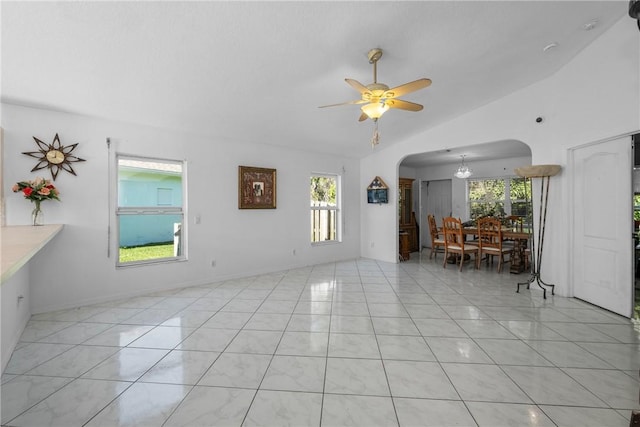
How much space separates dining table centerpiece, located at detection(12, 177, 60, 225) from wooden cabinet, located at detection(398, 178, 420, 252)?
6.47 m

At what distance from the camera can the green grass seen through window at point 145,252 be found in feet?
12.3

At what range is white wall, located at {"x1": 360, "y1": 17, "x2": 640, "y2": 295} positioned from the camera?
9.38 feet

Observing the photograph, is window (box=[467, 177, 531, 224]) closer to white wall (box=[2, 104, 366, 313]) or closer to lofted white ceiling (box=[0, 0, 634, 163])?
lofted white ceiling (box=[0, 0, 634, 163])

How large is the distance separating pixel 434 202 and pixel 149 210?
24.4 feet

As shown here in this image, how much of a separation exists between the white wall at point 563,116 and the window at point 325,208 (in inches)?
76.3

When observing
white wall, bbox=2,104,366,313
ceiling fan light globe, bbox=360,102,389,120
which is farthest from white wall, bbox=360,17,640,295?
white wall, bbox=2,104,366,313

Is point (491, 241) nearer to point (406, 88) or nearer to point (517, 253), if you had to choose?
point (517, 253)

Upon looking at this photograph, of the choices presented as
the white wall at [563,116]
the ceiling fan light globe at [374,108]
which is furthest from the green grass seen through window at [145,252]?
the white wall at [563,116]

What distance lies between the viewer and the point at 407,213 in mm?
7320

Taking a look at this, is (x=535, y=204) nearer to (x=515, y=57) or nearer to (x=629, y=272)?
(x=629, y=272)

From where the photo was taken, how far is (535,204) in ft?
13.1

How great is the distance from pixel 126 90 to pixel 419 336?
398 centimetres

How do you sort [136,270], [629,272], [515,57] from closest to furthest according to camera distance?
[629,272] → [515,57] → [136,270]

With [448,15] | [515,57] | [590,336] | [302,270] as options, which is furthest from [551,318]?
[302,270]
